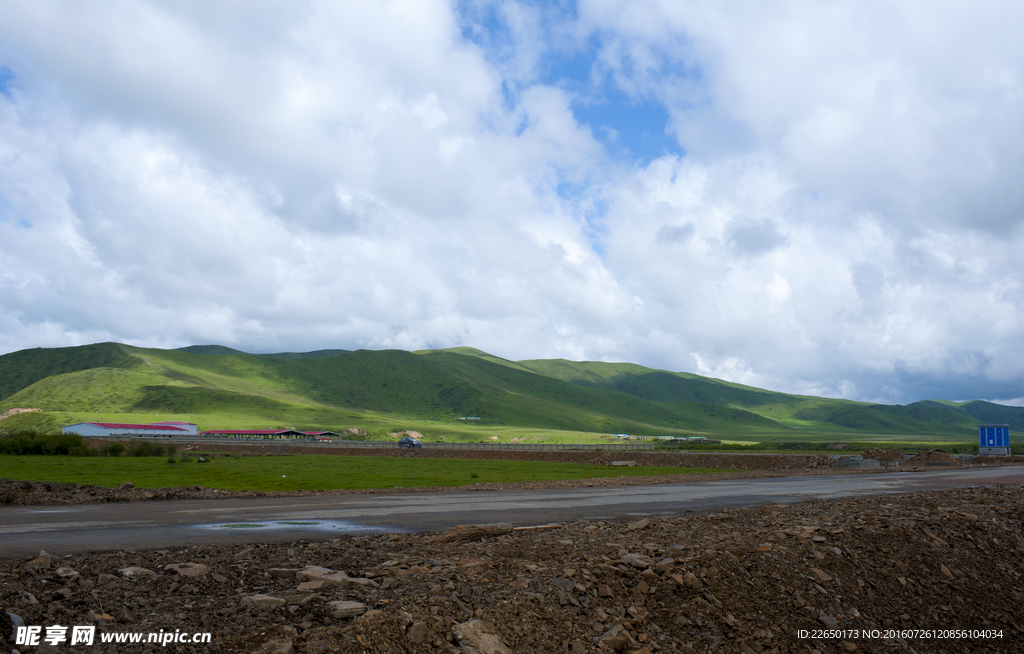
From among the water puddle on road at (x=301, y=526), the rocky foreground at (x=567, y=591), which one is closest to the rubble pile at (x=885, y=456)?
the rocky foreground at (x=567, y=591)

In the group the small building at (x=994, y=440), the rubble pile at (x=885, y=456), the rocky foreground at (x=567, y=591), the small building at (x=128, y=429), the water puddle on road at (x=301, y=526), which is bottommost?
the small building at (x=128, y=429)

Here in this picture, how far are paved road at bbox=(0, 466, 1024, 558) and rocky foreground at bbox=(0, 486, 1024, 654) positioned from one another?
2.88m

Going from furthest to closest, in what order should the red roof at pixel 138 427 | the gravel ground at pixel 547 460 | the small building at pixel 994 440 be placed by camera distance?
the red roof at pixel 138 427 → the small building at pixel 994 440 → the gravel ground at pixel 547 460

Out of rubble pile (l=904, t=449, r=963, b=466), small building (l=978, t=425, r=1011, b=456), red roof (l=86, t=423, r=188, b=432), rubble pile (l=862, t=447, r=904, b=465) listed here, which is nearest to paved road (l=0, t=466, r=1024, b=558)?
rubble pile (l=904, t=449, r=963, b=466)

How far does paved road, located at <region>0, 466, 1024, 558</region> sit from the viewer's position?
15.3m

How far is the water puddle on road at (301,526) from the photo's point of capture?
56.8 ft

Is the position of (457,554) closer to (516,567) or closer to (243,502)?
(516,567)

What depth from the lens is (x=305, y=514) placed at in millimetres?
21797

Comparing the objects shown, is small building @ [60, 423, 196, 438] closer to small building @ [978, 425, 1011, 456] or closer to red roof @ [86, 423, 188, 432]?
red roof @ [86, 423, 188, 432]

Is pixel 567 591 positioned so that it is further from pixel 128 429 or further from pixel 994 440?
pixel 128 429

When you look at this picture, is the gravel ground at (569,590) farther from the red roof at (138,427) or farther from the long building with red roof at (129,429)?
the red roof at (138,427)

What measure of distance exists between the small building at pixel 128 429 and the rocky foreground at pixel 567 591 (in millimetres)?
123784

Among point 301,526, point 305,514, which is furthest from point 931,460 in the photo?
point 301,526

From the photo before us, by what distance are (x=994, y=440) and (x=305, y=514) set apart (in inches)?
3880
